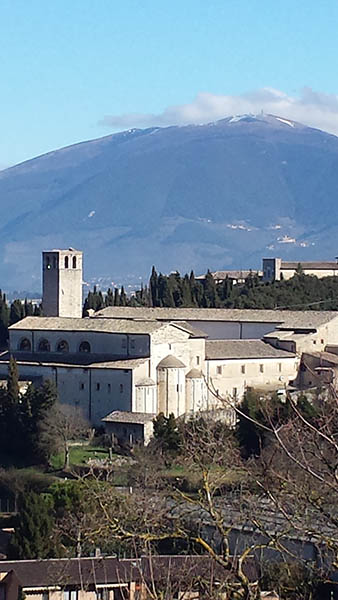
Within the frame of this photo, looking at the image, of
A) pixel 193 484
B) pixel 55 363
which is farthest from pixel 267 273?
pixel 193 484

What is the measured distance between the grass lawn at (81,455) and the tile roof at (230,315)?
9.08 meters

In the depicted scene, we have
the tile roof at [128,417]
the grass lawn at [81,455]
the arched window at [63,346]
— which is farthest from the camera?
the arched window at [63,346]

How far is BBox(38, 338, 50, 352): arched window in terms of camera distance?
1417 inches

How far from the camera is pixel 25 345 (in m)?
36.4

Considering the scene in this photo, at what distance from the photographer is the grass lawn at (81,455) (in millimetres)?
A: 29248

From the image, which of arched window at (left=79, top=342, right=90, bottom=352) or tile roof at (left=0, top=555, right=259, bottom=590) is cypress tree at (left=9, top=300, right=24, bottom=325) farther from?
tile roof at (left=0, top=555, right=259, bottom=590)

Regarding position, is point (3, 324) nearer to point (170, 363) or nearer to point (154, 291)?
point (170, 363)

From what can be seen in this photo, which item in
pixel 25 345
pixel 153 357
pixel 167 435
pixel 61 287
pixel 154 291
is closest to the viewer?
pixel 167 435

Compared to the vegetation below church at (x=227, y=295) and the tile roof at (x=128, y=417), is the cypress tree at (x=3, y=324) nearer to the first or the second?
the vegetation below church at (x=227, y=295)

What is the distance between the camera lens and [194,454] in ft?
24.7

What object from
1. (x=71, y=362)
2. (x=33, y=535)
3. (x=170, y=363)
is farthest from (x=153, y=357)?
(x=33, y=535)

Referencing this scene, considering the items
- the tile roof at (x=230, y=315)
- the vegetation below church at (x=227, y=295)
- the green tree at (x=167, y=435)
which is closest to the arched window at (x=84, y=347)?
the tile roof at (x=230, y=315)

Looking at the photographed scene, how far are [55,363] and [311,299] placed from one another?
54.9ft

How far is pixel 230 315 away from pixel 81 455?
1205cm
